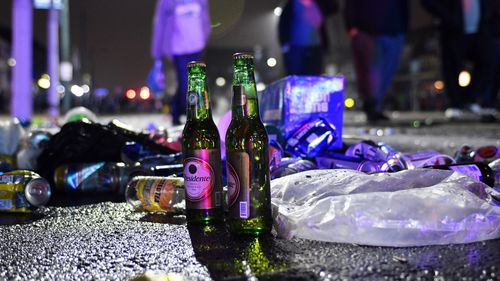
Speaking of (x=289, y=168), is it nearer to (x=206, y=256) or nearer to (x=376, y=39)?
(x=206, y=256)

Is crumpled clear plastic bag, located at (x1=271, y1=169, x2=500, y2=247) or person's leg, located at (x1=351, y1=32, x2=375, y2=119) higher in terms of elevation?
person's leg, located at (x1=351, y1=32, x2=375, y2=119)

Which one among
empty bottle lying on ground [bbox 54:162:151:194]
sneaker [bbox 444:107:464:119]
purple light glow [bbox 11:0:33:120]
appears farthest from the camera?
purple light glow [bbox 11:0:33:120]

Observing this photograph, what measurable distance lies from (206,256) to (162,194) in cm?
79

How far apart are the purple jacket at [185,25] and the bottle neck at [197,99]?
430cm

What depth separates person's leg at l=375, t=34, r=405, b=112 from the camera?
7539 millimetres

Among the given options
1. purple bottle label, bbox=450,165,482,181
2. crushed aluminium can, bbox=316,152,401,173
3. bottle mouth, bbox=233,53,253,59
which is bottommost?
crushed aluminium can, bbox=316,152,401,173

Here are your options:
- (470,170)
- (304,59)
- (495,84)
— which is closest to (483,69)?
(495,84)

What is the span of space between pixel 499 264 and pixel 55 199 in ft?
7.39

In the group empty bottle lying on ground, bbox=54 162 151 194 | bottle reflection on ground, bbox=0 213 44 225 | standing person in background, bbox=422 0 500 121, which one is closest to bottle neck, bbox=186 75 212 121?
bottle reflection on ground, bbox=0 213 44 225

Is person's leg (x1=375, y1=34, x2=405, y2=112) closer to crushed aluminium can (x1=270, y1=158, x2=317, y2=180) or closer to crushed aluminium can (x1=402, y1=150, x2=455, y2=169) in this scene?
crushed aluminium can (x1=402, y1=150, x2=455, y2=169)

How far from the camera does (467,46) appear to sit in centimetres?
785

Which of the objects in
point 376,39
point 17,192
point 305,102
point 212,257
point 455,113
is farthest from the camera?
point 455,113

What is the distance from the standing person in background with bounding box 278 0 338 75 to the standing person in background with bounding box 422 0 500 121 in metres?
1.63

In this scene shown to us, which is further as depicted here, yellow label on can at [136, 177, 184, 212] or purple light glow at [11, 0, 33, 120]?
purple light glow at [11, 0, 33, 120]
